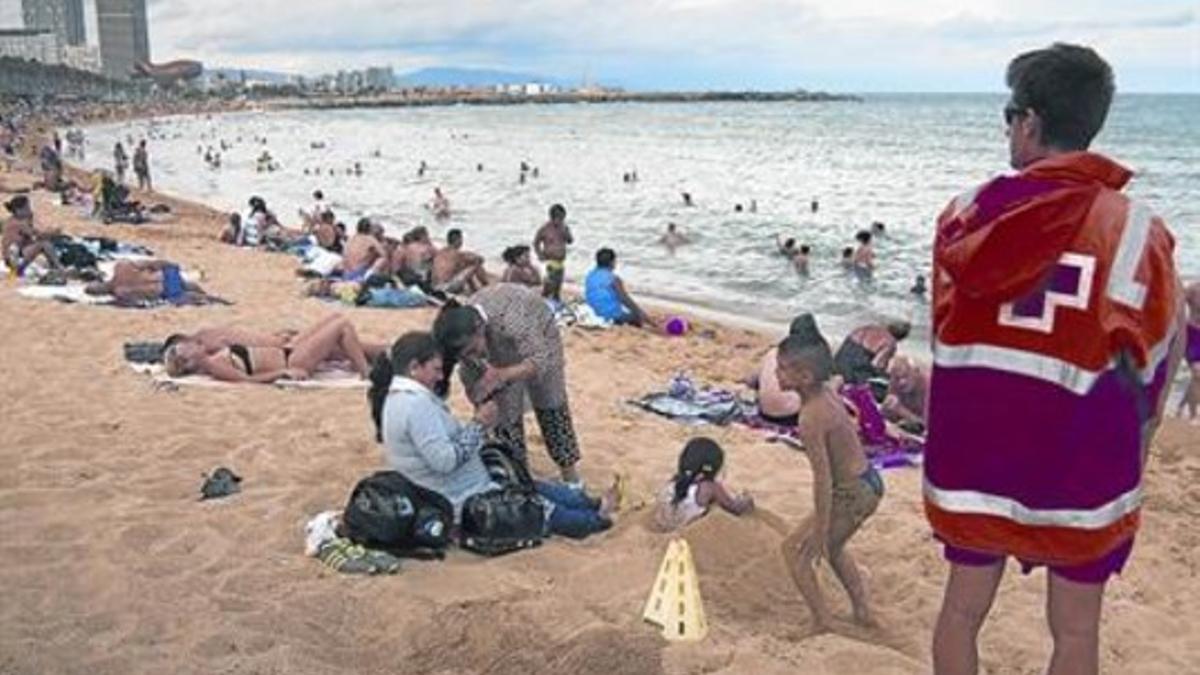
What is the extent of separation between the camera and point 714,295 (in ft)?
53.3

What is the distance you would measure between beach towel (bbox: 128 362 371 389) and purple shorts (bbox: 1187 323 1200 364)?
6.29 m

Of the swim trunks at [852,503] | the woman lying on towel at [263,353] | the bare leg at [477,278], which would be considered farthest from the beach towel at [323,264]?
the swim trunks at [852,503]

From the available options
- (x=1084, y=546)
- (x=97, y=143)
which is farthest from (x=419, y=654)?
(x=97, y=143)

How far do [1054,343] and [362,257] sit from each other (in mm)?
11940

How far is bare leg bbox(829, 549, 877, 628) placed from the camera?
459cm

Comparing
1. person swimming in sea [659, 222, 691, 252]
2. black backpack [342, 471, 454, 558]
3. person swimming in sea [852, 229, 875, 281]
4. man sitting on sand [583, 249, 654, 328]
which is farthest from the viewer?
person swimming in sea [659, 222, 691, 252]

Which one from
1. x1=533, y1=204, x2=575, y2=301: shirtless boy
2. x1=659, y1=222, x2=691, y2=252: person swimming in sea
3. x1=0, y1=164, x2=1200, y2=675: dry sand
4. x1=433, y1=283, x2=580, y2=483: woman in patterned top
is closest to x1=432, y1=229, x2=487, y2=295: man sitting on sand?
x1=533, y1=204, x2=575, y2=301: shirtless boy

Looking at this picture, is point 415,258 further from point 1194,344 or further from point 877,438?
point 1194,344

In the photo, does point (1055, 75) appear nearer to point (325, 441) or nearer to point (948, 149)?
point (325, 441)

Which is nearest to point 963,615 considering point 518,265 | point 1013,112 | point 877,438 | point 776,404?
point 1013,112

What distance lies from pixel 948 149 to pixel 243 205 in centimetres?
4245

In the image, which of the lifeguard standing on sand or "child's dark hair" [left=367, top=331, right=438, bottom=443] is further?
"child's dark hair" [left=367, top=331, right=438, bottom=443]

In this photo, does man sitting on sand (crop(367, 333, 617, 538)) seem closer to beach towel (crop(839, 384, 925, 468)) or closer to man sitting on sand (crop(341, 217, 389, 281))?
beach towel (crop(839, 384, 925, 468))

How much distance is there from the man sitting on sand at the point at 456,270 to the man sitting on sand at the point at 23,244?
4160 mm
